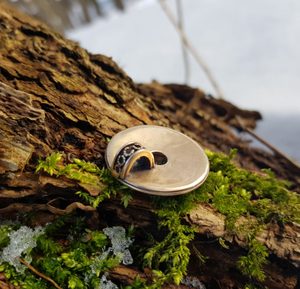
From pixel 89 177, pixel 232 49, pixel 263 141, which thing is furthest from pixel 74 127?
pixel 232 49

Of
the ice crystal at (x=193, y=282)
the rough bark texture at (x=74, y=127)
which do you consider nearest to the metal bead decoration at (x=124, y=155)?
the rough bark texture at (x=74, y=127)

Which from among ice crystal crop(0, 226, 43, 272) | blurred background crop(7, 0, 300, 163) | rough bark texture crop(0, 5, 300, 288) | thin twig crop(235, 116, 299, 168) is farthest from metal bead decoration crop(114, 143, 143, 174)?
blurred background crop(7, 0, 300, 163)

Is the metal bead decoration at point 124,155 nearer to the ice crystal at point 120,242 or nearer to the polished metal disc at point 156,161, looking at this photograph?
the polished metal disc at point 156,161

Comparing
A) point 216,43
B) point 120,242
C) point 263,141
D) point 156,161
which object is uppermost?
point 156,161

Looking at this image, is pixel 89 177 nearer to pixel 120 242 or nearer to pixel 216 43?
pixel 120 242

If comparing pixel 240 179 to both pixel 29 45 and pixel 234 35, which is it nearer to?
pixel 29 45

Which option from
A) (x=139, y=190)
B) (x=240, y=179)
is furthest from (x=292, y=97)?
(x=139, y=190)
